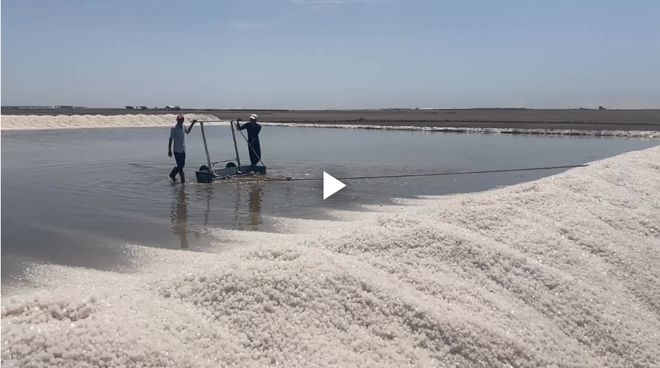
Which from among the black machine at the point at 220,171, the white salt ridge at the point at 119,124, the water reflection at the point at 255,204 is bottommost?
the water reflection at the point at 255,204

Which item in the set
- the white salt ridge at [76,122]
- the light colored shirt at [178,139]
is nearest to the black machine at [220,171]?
the light colored shirt at [178,139]

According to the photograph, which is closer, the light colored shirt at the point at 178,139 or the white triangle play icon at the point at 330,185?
the white triangle play icon at the point at 330,185

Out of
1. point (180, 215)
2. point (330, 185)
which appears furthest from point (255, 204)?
point (330, 185)

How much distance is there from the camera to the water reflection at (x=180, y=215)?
7.29 m

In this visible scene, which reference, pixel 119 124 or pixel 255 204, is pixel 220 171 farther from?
pixel 119 124

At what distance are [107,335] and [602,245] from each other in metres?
4.86

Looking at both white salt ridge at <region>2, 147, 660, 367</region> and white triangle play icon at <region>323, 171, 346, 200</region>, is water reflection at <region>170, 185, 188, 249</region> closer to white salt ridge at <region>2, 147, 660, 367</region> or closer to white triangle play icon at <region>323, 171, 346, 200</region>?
white salt ridge at <region>2, 147, 660, 367</region>

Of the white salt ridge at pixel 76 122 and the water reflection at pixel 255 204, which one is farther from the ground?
the white salt ridge at pixel 76 122

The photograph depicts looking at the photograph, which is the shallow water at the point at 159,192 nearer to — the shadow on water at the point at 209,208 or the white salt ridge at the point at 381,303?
the shadow on water at the point at 209,208

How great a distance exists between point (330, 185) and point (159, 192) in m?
3.52

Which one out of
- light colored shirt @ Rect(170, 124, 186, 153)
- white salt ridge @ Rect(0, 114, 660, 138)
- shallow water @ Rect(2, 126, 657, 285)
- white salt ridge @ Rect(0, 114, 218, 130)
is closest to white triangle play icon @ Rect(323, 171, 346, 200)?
shallow water @ Rect(2, 126, 657, 285)

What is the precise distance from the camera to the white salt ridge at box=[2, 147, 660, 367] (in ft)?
10.7

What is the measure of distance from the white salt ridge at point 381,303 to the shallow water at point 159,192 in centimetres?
112

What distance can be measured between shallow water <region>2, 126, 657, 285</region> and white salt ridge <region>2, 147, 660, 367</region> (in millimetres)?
1116
